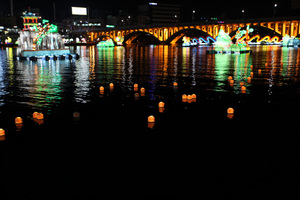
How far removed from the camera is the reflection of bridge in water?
285 ft

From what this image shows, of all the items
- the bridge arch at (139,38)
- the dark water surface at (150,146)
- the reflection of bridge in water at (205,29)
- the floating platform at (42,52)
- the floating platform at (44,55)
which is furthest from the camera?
the bridge arch at (139,38)

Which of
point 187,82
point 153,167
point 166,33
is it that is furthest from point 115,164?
point 166,33

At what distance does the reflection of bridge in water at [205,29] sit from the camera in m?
86.8

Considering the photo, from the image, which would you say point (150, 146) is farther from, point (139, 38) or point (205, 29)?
point (139, 38)

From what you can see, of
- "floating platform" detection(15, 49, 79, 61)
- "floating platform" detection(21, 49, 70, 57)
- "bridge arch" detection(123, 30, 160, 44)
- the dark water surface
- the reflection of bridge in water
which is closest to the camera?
the dark water surface

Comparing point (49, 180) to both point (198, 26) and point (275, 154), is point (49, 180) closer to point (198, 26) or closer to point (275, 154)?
point (275, 154)

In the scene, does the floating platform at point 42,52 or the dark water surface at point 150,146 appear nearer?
the dark water surface at point 150,146

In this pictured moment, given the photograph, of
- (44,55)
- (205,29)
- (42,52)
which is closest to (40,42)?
(42,52)

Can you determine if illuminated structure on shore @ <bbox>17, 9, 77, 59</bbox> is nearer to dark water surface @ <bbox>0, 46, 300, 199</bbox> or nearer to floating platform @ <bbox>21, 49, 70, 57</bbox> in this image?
floating platform @ <bbox>21, 49, 70, 57</bbox>

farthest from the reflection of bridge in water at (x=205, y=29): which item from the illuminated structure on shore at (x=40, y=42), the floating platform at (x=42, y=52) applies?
the floating platform at (x=42, y=52)

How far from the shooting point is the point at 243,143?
28.6 feet

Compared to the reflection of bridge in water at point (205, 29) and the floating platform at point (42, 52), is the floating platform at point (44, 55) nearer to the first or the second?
the floating platform at point (42, 52)

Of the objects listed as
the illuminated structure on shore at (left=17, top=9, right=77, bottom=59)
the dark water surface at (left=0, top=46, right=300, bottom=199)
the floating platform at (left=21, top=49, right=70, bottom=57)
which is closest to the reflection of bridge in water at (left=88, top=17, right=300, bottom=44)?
the illuminated structure on shore at (left=17, top=9, right=77, bottom=59)

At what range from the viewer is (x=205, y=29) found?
10538cm
